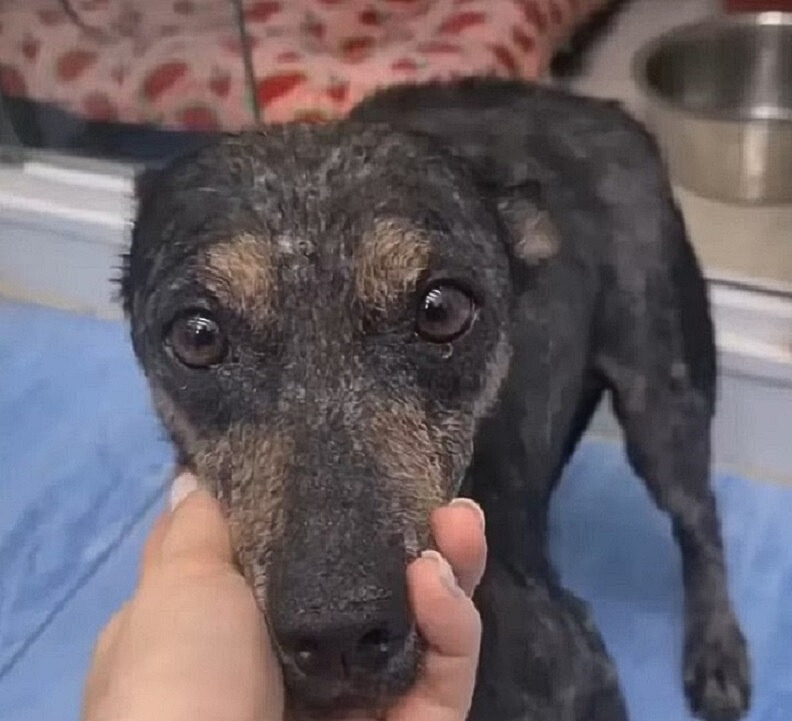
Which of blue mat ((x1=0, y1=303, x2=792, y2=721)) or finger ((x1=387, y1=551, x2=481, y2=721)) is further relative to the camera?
blue mat ((x1=0, y1=303, x2=792, y2=721))

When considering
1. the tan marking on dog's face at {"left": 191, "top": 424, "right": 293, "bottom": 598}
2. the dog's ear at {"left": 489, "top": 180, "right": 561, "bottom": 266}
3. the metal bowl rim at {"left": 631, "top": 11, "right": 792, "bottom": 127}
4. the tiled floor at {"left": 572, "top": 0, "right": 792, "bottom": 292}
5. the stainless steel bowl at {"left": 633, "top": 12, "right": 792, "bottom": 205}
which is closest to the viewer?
the tan marking on dog's face at {"left": 191, "top": 424, "right": 293, "bottom": 598}

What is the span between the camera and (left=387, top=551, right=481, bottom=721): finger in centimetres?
115

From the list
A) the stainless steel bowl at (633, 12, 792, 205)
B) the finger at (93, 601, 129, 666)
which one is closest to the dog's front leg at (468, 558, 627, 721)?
the finger at (93, 601, 129, 666)

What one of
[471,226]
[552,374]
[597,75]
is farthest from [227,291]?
[597,75]

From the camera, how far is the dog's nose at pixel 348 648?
44.9 inches

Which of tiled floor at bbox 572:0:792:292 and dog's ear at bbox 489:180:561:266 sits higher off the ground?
dog's ear at bbox 489:180:561:266

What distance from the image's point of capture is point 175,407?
143cm

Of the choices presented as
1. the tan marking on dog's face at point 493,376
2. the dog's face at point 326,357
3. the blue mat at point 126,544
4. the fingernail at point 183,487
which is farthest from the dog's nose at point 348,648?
the blue mat at point 126,544

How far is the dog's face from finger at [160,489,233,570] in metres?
0.02

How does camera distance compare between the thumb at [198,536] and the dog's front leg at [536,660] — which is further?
the dog's front leg at [536,660]

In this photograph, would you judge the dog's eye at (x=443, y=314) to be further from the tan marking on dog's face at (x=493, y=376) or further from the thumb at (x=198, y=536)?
the thumb at (x=198, y=536)

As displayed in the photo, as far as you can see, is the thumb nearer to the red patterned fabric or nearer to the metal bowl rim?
the red patterned fabric

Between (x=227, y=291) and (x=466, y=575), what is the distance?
33cm

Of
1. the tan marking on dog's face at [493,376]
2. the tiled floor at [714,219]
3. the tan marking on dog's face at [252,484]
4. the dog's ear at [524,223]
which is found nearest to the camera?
the tan marking on dog's face at [252,484]
